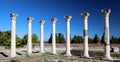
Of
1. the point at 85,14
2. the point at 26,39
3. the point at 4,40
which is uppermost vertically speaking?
the point at 85,14

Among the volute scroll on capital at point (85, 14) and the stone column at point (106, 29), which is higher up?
the volute scroll on capital at point (85, 14)

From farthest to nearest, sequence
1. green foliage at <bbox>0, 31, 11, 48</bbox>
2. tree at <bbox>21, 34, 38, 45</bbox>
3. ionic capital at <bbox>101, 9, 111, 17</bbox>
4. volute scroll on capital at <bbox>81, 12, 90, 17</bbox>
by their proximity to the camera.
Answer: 1. tree at <bbox>21, 34, 38, 45</bbox>
2. green foliage at <bbox>0, 31, 11, 48</bbox>
3. volute scroll on capital at <bbox>81, 12, 90, 17</bbox>
4. ionic capital at <bbox>101, 9, 111, 17</bbox>

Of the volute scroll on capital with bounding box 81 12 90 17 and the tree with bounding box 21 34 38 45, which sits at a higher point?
the volute scroll on capital with bounding box 81 12 90 17

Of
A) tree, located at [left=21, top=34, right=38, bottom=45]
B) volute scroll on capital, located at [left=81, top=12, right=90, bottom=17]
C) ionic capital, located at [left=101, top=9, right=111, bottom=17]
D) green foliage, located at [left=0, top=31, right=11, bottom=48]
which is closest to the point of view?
ionic capital, located at [left=101, top=9, right=111, bottom=17]

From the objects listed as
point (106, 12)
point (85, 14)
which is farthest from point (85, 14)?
point (106, 12)

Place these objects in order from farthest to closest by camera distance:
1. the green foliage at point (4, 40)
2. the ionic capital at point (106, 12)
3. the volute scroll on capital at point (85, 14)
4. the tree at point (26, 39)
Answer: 1. the tree at point (26, 39)
2. the green foliage at point (4, 40)
3. the volute scroll on capital at point (85, 14)
4. the ionic capital at point (106, 12)

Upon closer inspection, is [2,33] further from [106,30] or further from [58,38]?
[106,30]

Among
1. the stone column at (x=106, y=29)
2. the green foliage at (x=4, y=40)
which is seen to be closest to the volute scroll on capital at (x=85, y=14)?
the stone column at (x=106, y=29)

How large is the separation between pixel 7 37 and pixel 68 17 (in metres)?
52.0

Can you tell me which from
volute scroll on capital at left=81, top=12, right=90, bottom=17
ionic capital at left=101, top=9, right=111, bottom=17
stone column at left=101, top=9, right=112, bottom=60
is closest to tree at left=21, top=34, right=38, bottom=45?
volute scroll on capital at left=81, top=12, right=90, bottom=17

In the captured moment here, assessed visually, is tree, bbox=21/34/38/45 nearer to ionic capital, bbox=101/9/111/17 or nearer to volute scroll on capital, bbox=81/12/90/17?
volute scroll on capital, bbox=81/12/90/17

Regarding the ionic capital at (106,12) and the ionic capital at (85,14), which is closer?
the ionic capital at (106,12)

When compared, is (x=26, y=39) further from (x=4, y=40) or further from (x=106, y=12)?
(x=106, y=12)

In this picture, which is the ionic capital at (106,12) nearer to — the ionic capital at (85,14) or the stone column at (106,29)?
the stone column at (106,29)
